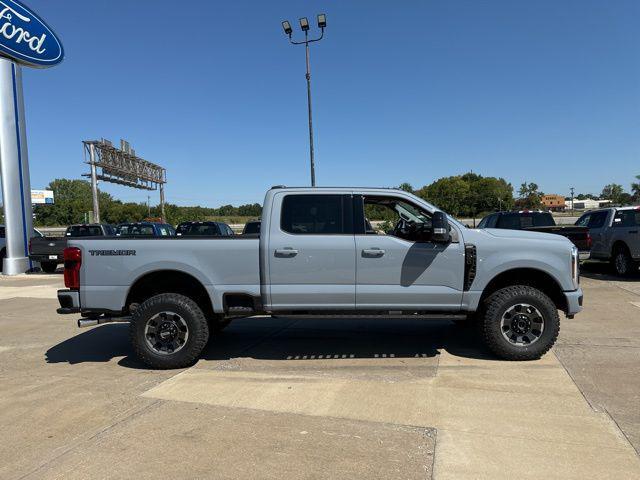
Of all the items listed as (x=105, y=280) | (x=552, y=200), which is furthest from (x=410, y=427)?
(x=552, y=200)

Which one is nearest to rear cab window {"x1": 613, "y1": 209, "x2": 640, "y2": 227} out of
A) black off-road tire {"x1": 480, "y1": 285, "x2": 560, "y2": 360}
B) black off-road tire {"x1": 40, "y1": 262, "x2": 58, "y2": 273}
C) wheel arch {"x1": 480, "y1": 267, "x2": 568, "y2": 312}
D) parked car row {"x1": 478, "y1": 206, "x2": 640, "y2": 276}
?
parked car row {"x1": 478, "y1": 206, "x2": 640, "y2": 276}

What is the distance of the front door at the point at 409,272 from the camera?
16.9ft

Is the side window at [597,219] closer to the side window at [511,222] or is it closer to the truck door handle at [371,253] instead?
the side window at [511,222]

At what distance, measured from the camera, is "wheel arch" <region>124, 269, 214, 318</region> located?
5.39 meters

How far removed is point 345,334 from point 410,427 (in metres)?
3.10

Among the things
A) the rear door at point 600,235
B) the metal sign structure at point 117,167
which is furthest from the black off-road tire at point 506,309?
the metal sign structure at point 117,167

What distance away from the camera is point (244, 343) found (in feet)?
21.2

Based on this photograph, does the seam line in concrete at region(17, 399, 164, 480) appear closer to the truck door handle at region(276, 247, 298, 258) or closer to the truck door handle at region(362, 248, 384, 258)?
the truck door handle at region(276, 247, 298, 258)

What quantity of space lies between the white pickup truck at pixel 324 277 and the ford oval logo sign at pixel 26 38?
1284 centimetres

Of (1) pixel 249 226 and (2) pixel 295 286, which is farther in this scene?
(1) pixel 249 226

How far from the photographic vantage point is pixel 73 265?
5.23 m

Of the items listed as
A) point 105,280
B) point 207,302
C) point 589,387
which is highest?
point 105,280

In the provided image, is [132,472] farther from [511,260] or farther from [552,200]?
[552,200]

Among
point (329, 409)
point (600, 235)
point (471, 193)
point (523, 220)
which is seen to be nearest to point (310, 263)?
point (329, 409)
